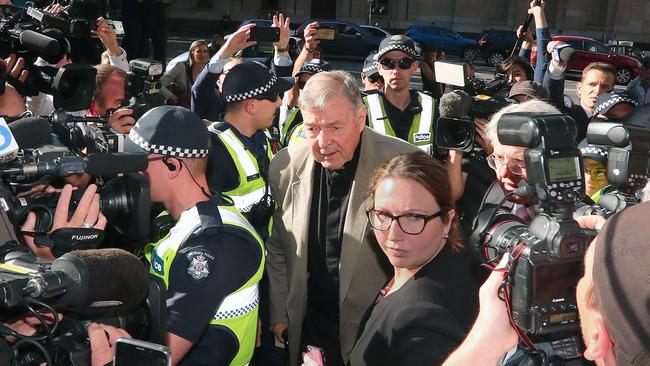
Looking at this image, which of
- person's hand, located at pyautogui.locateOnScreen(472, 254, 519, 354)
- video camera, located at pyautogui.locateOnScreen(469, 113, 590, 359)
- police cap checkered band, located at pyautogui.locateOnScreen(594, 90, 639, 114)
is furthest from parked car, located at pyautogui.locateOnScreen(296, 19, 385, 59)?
person's hand, located at pyautogui.locateOnScreen(472, 254, 519, 354)

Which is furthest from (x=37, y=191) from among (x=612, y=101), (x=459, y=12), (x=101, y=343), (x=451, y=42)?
(x=459, y=12)

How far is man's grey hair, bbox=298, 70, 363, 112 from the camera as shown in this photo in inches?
129

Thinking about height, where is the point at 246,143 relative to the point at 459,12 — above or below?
above

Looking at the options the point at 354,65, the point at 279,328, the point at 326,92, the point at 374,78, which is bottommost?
the point at 354,65

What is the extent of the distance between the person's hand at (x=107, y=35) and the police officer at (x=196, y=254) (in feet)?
10.4

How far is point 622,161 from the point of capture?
7.79 ft

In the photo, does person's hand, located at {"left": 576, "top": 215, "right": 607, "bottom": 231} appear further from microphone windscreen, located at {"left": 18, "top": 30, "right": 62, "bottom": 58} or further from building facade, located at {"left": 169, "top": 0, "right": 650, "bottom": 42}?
building facade, located at {"left": 169, "top": 0, "right": 650, "bottom": 42}

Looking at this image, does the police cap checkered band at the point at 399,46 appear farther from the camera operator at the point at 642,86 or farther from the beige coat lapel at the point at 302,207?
the camera operator at the point at 642,86

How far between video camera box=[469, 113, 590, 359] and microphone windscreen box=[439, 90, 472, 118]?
1731 millimetres

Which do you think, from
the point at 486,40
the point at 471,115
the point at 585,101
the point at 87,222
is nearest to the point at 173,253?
the point at 87,222

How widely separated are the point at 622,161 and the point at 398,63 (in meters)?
2.64

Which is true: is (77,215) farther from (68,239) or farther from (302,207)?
(302,207)

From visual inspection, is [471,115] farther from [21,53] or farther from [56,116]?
[21,53]

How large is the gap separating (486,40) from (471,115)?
23.7m
